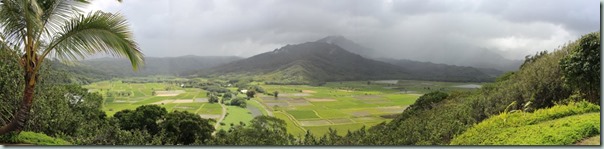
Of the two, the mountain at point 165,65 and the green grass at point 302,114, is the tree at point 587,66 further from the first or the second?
the mountain at point 165,65

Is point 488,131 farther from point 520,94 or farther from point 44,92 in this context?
point 44,92

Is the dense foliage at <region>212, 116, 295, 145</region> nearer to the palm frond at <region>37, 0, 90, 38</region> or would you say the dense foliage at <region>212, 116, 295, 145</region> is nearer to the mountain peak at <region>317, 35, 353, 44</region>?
the mountain peak at <region>317, 35, 353, 44</region>

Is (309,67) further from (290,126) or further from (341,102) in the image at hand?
(290,126)

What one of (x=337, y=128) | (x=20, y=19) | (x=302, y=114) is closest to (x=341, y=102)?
(x=337, y=128)

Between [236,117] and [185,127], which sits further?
[185,127]

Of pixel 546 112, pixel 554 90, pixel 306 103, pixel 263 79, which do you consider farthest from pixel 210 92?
pixel 554 90

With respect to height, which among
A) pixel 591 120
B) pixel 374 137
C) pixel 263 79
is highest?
pixel 263 79

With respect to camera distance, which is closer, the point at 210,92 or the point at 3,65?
the point at 3,65
